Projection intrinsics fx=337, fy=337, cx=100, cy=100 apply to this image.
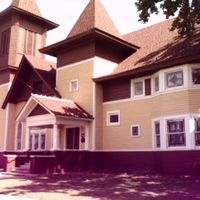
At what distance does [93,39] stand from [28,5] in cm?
1212

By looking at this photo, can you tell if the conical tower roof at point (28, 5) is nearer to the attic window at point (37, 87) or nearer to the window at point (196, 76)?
the attic window at point (37, 87)

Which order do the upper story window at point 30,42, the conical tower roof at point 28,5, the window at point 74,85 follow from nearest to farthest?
the window at point 74,85
the upper story window at point 30,42
the conical tower roof at point 28,5

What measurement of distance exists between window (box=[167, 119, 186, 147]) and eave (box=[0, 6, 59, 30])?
61.1ft

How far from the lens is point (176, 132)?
1853 cm

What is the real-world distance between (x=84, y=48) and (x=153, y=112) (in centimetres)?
729

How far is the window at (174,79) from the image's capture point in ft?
61.6

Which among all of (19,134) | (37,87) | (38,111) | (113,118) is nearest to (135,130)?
(113,118)

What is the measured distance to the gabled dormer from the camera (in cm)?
2991

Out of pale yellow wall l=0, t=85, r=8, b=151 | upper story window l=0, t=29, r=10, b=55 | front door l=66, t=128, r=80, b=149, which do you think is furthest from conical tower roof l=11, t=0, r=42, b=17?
front door l=66, t=128, r=80, b=149

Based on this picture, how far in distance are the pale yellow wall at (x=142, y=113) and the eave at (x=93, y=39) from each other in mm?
4564

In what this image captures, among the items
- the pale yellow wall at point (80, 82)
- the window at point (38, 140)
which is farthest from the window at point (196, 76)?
the window at point (38, 140)

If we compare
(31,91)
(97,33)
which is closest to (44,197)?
(97,33)

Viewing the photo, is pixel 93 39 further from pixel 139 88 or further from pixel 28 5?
pixel 28 5

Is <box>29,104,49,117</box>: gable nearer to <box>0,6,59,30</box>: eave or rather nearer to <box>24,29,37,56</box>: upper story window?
<box>24,29,37,56</box>: upper story window
